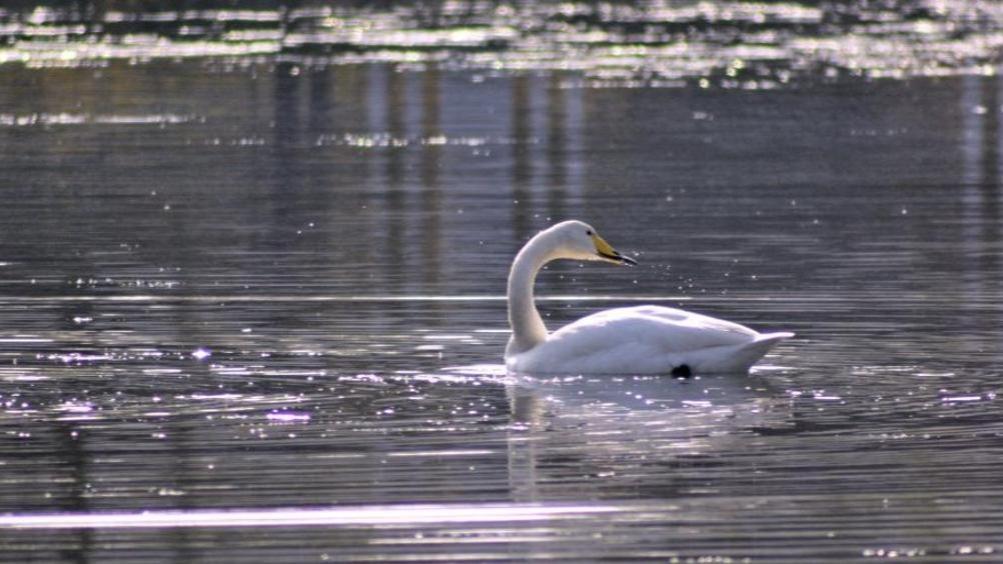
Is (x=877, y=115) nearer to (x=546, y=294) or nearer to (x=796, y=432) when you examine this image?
(x=546, y=294)

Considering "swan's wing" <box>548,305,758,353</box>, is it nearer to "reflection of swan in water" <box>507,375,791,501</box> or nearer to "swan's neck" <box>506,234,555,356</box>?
"reflection of swan in water" <box>507,375,791,501</box>

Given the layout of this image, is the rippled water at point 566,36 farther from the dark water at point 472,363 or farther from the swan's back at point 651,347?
the swan's back at point 651,347

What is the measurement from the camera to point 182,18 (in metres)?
67.8

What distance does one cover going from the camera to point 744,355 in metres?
11.2

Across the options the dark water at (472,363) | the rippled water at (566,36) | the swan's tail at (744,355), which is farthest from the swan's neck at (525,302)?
the rippled water at (566,36)

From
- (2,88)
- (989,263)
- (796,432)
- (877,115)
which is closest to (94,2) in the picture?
(2,88)

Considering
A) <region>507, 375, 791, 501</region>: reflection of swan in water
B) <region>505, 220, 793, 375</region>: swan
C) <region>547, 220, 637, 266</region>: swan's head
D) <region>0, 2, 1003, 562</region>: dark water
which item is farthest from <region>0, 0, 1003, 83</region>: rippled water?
<region>507, 375, 791, 501</region>: reflection of swan in water

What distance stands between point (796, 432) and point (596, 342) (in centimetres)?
177

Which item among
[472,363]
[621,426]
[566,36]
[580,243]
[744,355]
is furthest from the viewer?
[566,36]

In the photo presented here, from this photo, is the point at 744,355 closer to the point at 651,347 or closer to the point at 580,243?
the point at 651,347

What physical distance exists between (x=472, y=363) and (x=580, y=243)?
3.02ft

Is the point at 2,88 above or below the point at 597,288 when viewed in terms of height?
above

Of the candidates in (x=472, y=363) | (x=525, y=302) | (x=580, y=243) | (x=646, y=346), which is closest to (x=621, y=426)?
(x=646, y=346)

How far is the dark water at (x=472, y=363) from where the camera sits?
8.12 m
